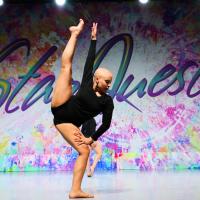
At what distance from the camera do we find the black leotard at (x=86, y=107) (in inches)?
140

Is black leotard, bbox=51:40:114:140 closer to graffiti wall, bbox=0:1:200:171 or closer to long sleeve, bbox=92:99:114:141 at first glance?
long sleeve, bbox=92:99:114:141

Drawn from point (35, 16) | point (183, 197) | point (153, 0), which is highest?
point (153, 0)

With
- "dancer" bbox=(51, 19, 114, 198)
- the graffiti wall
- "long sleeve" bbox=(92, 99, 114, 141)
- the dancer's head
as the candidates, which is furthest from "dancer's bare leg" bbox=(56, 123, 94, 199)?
the graffiti wall

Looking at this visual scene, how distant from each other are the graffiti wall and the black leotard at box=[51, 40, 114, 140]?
196 inches

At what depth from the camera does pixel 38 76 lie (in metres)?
8.88

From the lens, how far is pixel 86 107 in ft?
11.7

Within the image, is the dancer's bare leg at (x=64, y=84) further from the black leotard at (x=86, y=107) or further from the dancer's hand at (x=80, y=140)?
the dancer's hand at (x=80, y=140)

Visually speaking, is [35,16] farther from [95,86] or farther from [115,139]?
[95,86]

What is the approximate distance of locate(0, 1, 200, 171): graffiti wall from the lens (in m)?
8.53

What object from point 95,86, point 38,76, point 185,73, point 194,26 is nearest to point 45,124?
point 38,76

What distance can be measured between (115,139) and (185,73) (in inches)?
72.8

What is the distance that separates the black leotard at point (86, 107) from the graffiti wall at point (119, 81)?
196 inches

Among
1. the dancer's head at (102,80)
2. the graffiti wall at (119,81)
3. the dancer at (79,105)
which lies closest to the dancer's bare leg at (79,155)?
the dancer at (79,105)

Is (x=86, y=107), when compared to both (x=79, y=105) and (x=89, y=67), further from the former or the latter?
(x=89, y=67)
